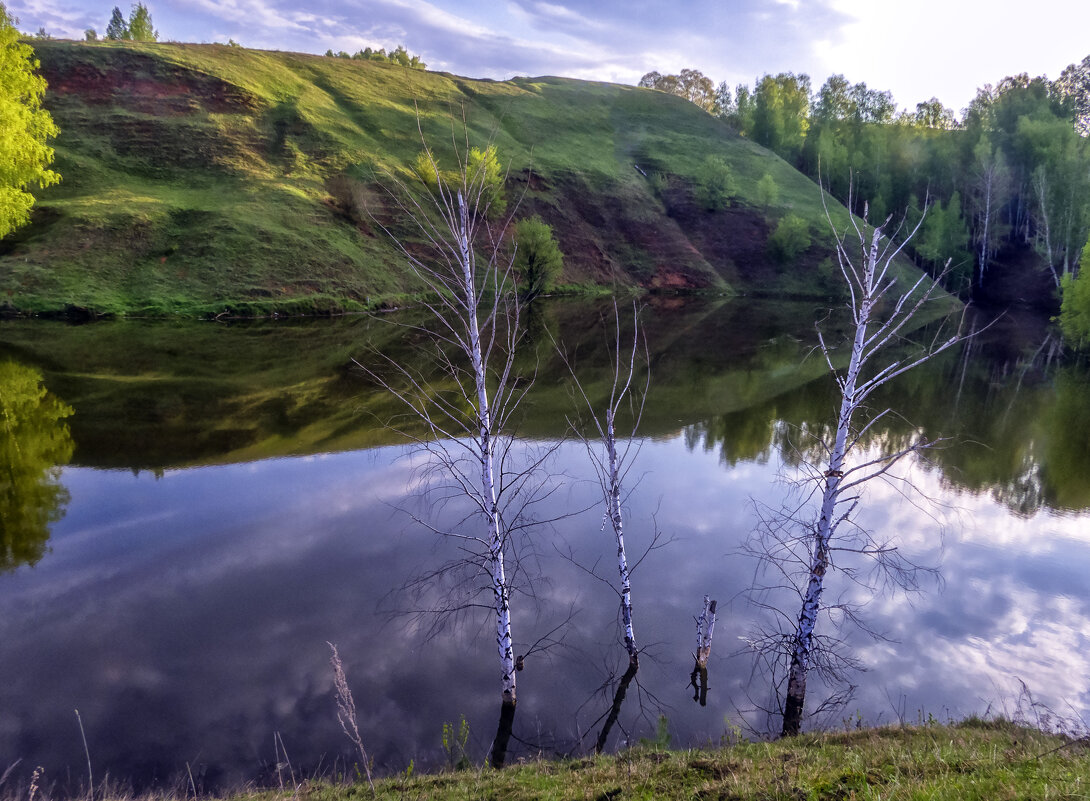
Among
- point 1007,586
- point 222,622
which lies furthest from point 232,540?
point 1007,586

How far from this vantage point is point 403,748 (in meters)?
11.2

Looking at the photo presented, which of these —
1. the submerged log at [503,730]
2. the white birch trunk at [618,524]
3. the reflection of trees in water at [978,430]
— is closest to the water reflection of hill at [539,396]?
the reflection of trees in water at [978,430]

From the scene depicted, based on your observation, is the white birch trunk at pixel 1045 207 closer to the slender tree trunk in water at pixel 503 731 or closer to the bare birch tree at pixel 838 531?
the bare birch tree at pixel 838 531

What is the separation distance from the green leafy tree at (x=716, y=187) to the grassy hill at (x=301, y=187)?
225 cm

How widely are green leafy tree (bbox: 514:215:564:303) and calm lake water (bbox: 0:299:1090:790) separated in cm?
4087

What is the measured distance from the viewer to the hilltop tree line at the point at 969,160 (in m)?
78.1

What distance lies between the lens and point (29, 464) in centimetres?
2258

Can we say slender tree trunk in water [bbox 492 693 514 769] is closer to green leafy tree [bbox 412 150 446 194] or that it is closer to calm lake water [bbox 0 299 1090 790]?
calm lake water [bbox 0 299 1090 790]

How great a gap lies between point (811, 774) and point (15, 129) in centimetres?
6243

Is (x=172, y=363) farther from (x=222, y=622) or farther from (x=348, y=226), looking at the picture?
(x=348, y=226)

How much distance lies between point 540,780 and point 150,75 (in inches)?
4021

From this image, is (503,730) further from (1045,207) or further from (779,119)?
(779,119)

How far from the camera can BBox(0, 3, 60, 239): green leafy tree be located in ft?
152

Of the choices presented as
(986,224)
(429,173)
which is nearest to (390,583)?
(429,173)
